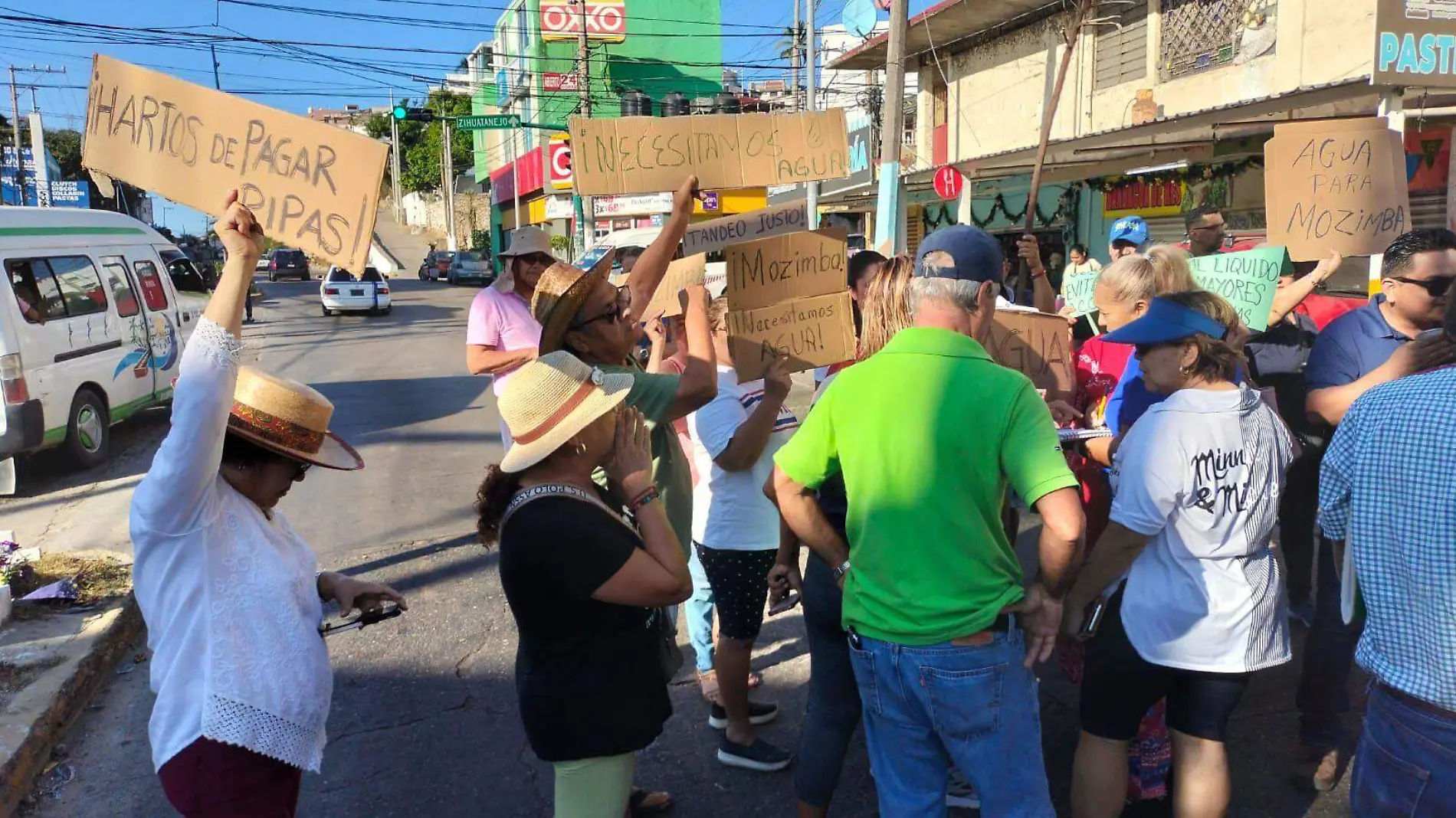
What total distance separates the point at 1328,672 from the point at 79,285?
33.9ft

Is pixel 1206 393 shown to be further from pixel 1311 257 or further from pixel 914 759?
pixel 1311 257

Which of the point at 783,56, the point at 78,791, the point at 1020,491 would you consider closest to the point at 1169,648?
the point at 1020,491

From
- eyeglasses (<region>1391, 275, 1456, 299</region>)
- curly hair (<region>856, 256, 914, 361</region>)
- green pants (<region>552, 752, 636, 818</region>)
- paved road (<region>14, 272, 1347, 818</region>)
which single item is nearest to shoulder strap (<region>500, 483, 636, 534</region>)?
green pants (<region>552, 752, 636, 818</region>)

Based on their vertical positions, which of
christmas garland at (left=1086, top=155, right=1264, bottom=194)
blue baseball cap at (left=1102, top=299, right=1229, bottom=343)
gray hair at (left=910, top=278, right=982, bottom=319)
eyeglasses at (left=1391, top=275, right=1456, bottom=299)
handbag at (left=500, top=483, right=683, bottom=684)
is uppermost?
christmas garland at (left=1086, top=155, right=1264, bottom=194)

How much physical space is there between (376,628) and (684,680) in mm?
1791

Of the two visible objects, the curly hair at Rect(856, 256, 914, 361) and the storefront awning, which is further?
the storefront awning

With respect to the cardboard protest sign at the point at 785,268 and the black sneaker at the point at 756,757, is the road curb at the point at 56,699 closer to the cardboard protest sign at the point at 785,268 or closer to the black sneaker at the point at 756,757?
the black sneaker at the point at 756,757

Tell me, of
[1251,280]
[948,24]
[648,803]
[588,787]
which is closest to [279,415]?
[588,787]

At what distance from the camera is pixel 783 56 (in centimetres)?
2811

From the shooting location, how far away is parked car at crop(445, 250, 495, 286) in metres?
41.0

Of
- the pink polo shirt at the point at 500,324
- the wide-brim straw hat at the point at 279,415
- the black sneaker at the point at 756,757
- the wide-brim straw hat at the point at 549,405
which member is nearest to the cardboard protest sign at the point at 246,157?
the wide-brim straw hat at the point at 279,415

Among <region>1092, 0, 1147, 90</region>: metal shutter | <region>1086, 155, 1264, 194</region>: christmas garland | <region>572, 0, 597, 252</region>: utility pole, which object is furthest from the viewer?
<region>572, 0, 597, 252</region>: utility pole

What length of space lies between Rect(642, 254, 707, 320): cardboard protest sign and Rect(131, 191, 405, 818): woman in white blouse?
149cm

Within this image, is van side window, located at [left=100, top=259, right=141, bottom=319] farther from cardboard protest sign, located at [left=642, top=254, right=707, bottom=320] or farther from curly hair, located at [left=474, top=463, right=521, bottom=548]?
curly hair, located at [left=474, top=463, right=521, bottom=548]
